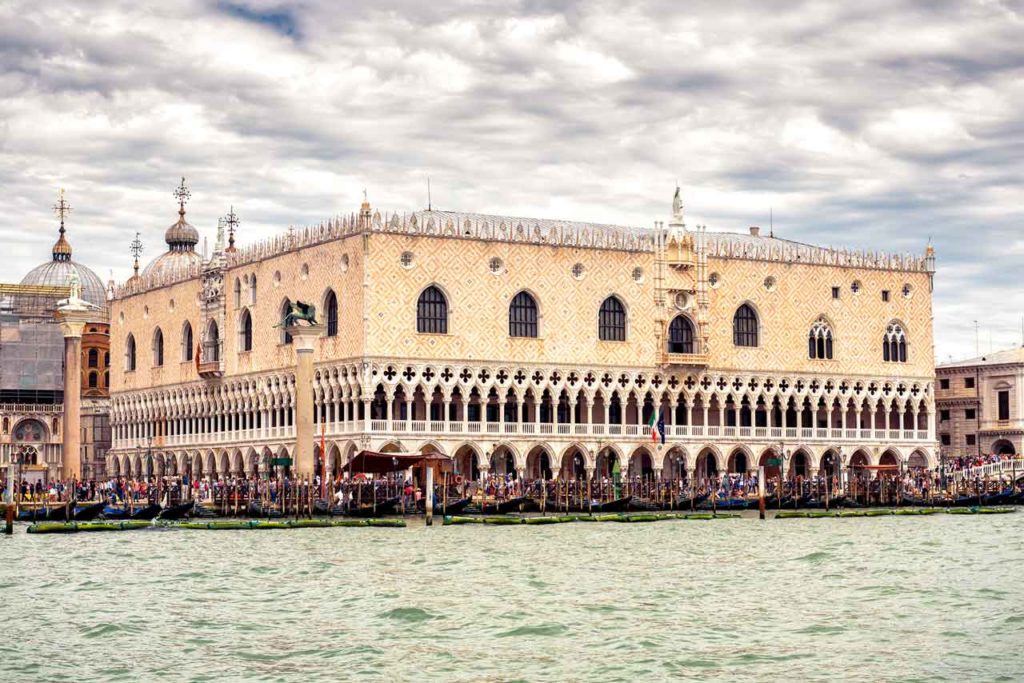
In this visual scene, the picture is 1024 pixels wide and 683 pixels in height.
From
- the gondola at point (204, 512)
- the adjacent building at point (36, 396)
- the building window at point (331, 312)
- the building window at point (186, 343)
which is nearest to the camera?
the gondola at point (204, 512)

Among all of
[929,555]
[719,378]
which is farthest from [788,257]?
[929,555]

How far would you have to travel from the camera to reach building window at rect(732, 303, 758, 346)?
72750 mm

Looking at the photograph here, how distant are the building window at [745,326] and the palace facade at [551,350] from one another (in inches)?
3.0

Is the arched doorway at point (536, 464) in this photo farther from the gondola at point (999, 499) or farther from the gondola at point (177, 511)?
the gondola at point (177, 511)

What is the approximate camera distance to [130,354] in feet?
280

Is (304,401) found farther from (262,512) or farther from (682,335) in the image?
(682,335)

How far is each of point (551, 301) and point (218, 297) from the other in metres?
14.5

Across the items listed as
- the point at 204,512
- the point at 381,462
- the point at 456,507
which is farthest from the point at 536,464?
the point at 204,512

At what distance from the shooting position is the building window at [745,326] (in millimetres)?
72750

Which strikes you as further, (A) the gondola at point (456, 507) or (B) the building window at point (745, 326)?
(B) the building window at point (745, 326)

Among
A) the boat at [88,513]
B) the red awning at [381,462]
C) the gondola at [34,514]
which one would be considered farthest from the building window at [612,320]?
the gondola at [34,514]

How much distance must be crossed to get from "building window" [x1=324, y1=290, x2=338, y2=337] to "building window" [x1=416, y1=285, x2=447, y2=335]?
3085 millimetres

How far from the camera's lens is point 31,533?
51125mm

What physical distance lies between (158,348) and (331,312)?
670 inches
